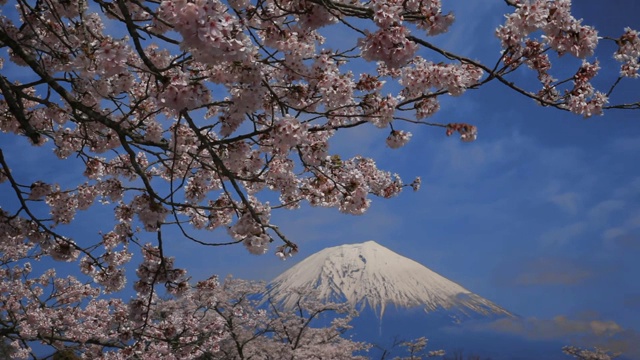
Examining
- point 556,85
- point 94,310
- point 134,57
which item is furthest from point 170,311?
point 556,85

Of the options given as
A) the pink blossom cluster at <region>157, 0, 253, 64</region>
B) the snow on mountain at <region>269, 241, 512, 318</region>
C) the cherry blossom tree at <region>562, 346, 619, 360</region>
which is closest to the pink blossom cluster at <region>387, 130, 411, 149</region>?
the pink blossom cluster at <region>157, 0, 253, 64</region>

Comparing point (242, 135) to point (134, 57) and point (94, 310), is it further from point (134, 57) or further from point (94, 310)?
point (94, 310)

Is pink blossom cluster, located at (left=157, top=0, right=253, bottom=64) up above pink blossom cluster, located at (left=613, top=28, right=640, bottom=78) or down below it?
below

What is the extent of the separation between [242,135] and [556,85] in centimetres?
245

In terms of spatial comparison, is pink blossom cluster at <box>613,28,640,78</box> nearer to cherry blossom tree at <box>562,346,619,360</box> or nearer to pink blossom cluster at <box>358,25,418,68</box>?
pink blossom cluster at <box>358,25,418,68</box>

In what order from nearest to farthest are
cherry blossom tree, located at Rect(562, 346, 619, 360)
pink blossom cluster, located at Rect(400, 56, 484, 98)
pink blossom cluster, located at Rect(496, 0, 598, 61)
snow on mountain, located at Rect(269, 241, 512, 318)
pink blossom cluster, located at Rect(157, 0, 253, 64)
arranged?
pink blossom cluster, located at Rect(157, 0, 253, 64) < pink blossom cluster, located at Rect(496, 0, 598, 61) < pink blossom cluster, located at Rect(400, 56, 484, 98) < cherry blossom tree, located at Rect(562, 346, 619, 360) < snow on mountain, located at Rect(269, 241, 512, 318)

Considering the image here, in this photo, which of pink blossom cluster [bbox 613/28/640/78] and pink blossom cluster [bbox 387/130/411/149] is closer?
pink blossom cluster [bbox 613/28/640/78]

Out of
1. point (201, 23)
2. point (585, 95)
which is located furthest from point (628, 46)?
point (201, 23)

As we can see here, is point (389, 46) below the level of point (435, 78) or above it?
below

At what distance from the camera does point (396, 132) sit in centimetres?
517

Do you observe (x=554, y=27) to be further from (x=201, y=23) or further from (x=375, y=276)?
(x=375, y=276)

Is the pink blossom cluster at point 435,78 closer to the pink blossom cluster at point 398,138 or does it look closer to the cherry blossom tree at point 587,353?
the pink blossom cluster at point 398,138

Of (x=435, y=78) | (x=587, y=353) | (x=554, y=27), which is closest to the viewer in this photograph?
(x=554, y=27)

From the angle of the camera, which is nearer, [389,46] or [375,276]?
[389,46]
